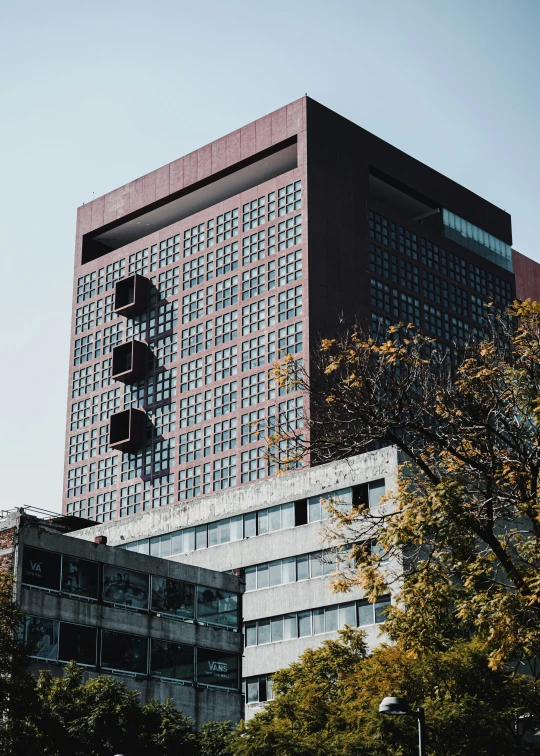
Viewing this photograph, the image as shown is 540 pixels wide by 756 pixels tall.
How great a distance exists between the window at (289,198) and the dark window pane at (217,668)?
76.3 metres

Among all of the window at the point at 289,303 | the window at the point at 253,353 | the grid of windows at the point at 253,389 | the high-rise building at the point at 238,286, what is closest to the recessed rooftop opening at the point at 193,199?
the high-rise building at the point at 238,286

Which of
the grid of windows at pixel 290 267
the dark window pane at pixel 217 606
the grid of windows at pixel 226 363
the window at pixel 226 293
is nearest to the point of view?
the dark window pane at pixel 217 606

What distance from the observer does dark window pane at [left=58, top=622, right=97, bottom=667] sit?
47.2 metres

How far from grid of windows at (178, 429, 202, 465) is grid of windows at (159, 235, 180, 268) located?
21374 mm

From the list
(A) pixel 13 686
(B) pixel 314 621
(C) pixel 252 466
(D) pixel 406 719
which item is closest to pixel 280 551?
(B) pixel 314 621

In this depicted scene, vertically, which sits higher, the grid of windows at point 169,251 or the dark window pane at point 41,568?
the grid of windows at point 169,251

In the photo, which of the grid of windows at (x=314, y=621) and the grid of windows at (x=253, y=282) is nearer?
the grid of windows at (x=314, y=621)

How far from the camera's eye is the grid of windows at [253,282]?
124250mm

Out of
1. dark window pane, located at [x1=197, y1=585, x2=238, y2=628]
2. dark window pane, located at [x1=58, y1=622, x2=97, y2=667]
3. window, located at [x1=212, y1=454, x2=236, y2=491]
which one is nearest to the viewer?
dark window pane, located at [x1=58, y1=622, x2=97, y2=667]

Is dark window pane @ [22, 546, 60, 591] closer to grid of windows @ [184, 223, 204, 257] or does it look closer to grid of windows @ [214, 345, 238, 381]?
grid of windows @ [214, 345, 238, 381]

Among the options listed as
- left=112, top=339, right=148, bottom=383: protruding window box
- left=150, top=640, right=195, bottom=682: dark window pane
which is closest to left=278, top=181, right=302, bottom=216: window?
left=112, top=339, right=148, bottom=383: protruding window box

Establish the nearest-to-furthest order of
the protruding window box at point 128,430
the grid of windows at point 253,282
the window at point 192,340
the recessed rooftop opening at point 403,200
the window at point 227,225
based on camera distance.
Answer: the grid of windows at point 253,282 < the window at point 192,340 < the window at point 227,225 < the protruding window box at point 128,430 < the recessed rooftop opening at point 403,200

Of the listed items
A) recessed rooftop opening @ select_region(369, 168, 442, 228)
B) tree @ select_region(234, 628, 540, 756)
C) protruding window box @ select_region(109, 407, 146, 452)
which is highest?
recessed rooftop opening @ select_region(369, 168, 442, 228)

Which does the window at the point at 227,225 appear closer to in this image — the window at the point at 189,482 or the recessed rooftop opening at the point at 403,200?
the recessed rooftop opening at the point at 403,200
